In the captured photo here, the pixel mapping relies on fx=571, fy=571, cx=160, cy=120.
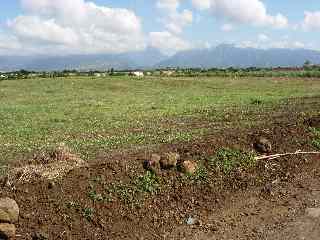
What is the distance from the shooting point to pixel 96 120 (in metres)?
24.8

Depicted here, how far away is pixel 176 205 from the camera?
10.4 m

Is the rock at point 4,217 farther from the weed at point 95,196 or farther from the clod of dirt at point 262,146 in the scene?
the clod of dirt at point 262,146

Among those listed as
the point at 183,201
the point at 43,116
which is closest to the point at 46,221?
the point at 183,201

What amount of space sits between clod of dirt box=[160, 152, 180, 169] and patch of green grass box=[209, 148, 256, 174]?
854mm

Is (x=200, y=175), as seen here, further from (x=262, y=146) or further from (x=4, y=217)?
(x=4, y=217)

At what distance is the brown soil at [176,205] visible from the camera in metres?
9.44

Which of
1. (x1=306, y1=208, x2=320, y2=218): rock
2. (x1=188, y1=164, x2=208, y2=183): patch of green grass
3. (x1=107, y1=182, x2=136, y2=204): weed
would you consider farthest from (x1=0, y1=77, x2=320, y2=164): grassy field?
(x1=306, y1=208, x2=320, y2=218): rock

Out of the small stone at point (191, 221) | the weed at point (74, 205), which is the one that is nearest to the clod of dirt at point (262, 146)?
the small stone at point (191, 221)

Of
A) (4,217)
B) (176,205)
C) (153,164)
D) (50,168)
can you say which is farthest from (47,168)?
(176,205)

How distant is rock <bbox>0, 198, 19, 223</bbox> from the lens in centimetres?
904

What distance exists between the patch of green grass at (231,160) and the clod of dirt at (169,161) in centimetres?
85

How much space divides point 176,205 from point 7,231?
3.08 metres

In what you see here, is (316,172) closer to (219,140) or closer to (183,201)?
(219,140)

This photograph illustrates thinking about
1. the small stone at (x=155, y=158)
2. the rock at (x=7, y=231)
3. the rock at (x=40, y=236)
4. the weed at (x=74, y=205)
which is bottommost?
the rock at (x=40, y=236)
